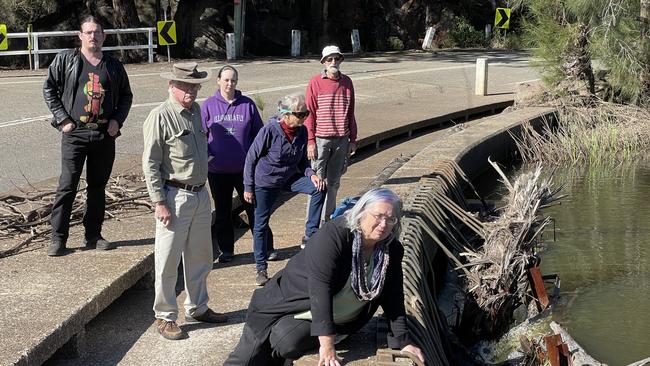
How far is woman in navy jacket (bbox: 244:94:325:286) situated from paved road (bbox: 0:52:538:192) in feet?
12.2

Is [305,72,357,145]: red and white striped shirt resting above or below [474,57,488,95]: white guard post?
above

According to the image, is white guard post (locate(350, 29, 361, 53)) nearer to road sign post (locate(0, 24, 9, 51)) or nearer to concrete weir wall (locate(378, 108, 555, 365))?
road sign post (locate(0, 24, 9, 51))

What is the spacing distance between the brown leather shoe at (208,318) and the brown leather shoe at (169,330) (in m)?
0.22

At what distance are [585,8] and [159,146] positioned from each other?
37.3 feet

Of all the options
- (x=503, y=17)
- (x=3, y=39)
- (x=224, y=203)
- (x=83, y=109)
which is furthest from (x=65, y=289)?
(x=503, y=17)

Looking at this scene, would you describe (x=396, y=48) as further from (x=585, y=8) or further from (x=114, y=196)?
(x=114, y=196)

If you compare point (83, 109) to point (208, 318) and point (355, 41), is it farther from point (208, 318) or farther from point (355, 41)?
point (355, 41)

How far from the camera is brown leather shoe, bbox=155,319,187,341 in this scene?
5895 millimetres

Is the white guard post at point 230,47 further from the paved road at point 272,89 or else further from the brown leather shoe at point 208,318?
the brown leather shoe at point 208,318

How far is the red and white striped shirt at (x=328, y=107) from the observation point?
8.15 meters

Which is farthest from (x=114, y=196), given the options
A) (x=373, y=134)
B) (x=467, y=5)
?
(x=467, y=5)

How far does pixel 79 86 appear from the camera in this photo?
268 inches

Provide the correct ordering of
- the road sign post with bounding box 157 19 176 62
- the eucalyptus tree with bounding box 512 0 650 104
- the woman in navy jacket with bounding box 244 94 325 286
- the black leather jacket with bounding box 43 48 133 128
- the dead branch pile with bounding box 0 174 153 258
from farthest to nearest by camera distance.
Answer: the road sign post with bounding box 157 19 176 62
the eucalyptus tree with bounding box 512 0 650 104
the dead branch pile with bounding box 0 174 153 258
the woman in navy jacket with bounding box 244 94 325 286
the black leather jacket with bounding box 43 48 133 128

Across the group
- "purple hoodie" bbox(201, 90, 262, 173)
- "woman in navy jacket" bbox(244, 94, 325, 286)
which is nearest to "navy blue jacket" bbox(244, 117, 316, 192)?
"woman in navy jacket" bbox(244, 94, 325, 286)
